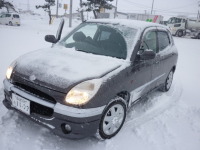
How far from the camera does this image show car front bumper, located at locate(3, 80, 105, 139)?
2395 mm

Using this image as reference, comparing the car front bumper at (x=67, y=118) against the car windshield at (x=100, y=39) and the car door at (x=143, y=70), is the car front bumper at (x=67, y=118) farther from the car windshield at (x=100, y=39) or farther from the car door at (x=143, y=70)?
the car windshield at (x=100, y=39)

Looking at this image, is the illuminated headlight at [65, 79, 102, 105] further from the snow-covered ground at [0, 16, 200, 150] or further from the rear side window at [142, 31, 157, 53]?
the rear side window at [142, 31, 157, 53]

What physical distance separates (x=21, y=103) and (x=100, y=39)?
189 cm

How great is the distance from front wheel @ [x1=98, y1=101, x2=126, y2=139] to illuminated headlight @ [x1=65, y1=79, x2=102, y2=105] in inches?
15.9

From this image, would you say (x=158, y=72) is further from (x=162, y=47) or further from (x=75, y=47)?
(x=75, y=47)

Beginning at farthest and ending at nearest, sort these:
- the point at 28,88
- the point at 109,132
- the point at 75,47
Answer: the point at 75,47, the point at 109,132, the point at 28,88

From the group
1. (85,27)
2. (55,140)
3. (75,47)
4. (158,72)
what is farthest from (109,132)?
(85,27)

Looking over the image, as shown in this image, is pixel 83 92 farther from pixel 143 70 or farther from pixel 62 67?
pixel 143 70

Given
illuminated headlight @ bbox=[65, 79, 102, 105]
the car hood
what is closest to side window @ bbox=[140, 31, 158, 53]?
the car hood

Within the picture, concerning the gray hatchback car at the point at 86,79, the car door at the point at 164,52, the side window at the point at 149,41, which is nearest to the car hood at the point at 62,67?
the gray hatchback car at the point at 86,79

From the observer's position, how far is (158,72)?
422 centimetres

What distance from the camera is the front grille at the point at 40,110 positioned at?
2555 millimetres

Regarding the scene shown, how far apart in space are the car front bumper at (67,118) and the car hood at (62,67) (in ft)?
0.70

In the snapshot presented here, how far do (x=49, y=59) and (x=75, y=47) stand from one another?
2.36 ft
